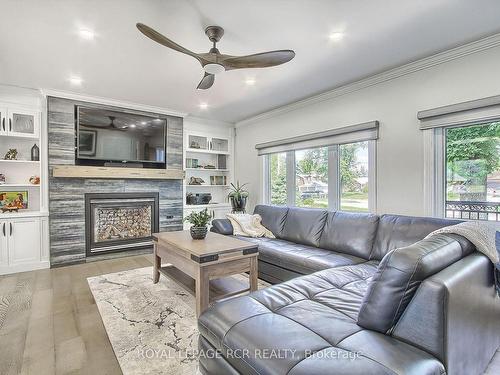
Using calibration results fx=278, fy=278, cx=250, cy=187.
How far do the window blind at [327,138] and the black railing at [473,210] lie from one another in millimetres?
1146

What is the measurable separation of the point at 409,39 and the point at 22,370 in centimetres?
398

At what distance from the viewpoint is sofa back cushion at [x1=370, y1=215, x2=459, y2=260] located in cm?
259

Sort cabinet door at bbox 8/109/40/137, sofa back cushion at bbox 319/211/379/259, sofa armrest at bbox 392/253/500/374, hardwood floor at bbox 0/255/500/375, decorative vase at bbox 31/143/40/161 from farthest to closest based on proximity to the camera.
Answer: decorative vase at bbox 31/143/40/161, cabinet door at bbox 8/109/40/137, sofa back cushion at bbox 319/211/379/259, hardwood floor at bbox 0/255/500/375, sofa armrest at bbox 392/253/500/374

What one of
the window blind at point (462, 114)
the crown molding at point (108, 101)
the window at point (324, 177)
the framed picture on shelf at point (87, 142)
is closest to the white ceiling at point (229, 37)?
the crown molding at point (108, 101)

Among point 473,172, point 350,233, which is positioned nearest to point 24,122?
point 350,233

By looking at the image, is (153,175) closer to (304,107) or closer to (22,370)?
(304,107)

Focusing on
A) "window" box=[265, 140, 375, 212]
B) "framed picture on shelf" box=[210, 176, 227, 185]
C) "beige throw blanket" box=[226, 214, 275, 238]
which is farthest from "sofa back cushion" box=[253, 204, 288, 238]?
"framed picture on shelf" box=[210, 176, 227, 185]

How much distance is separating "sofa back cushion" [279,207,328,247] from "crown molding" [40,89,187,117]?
2.89 metres

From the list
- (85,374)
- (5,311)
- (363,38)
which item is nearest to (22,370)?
(85,374)

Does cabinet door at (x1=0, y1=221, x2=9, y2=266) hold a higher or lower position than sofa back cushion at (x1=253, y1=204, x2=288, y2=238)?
lower

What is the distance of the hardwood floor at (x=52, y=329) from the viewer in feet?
6.01

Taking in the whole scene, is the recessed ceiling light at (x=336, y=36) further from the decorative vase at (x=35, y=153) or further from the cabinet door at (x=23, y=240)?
the cabinet door at (x=23, y=240)

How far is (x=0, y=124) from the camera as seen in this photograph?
148 inches

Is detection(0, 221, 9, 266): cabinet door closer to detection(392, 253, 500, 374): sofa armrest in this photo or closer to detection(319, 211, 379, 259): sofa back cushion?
detection(319, 211, 379, 259): sofa back cushion
